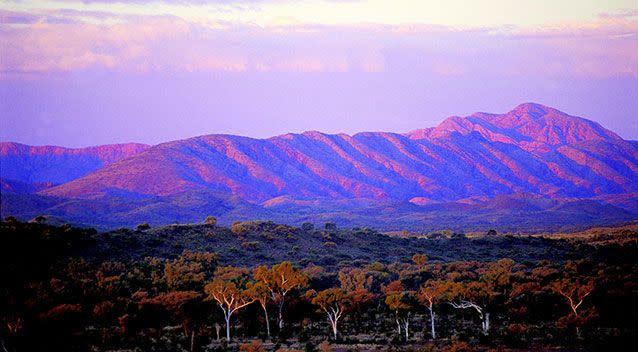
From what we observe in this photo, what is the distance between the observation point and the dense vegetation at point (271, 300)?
132 ft

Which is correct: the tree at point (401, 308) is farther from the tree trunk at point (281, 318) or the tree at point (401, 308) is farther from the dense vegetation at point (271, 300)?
the tree trunk at point (281, 318)

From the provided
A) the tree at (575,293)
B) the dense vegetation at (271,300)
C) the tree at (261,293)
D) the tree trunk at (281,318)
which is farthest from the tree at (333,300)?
the tree at (575,293)

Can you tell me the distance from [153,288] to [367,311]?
54.7 ft

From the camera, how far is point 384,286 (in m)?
67.3

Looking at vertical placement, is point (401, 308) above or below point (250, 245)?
below

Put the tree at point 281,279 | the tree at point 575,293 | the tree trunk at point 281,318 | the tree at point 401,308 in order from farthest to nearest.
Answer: the tree trunk at point 281,318 < the tree at point 281,279 < the tree at point 401,308 < the tree at point 575,293

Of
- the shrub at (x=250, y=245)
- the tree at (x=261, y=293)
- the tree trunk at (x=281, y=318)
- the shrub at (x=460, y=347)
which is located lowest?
the shrub at (x=460, y=347)

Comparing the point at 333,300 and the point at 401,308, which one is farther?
the point at 401,308

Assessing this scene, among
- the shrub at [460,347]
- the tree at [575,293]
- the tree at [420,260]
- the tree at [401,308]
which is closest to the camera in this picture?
the shrub at [460,347]

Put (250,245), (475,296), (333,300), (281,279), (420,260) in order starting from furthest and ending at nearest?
(250,245), (420,260), (281,279), (333,300), (475,296)

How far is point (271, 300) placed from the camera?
5153 cm

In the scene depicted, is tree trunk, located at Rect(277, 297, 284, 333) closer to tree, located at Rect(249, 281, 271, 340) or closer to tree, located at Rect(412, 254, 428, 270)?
tree, located at Rect(249, 281, 271, 340)

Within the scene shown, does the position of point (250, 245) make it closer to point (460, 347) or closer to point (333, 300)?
point (333, 300)

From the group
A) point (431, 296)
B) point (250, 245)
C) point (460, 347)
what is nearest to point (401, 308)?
point (431, 296)
